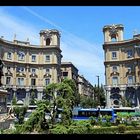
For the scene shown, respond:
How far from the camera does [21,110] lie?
28.3 metres

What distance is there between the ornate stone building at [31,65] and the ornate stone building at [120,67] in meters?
11.0

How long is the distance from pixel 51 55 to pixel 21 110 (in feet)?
93.1

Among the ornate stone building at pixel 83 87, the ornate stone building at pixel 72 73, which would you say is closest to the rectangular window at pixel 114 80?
the ornate stone building at pixel 72 73

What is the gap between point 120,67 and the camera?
50750 mm

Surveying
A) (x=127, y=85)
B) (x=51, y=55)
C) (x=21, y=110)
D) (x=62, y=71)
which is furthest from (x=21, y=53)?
(x=21, y=110)

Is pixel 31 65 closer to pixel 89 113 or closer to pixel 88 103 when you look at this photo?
pixel 88 103

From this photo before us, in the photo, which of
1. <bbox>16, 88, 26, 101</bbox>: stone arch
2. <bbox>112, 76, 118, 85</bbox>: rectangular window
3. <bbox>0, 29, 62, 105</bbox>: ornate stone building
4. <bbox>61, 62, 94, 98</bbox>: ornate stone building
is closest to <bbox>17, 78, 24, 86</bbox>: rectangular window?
<bbox>0, 29, 62, 105</bbox>: ornate stone building

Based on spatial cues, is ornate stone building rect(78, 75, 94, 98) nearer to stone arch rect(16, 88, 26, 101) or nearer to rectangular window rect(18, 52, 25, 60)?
stone arch rect(16, 88, 26, 101)

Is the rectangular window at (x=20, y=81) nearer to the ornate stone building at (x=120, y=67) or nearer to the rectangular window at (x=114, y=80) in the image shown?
the ornate stone building at (x=120, y=67)

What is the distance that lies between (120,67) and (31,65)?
1785cm

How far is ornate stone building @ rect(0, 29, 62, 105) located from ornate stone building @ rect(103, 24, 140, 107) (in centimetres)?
1102

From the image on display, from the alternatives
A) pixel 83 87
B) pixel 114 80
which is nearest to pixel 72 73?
pixel 83 87

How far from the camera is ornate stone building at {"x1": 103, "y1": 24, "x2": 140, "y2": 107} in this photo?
160 feet

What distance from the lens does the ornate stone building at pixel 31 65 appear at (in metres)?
52.8
